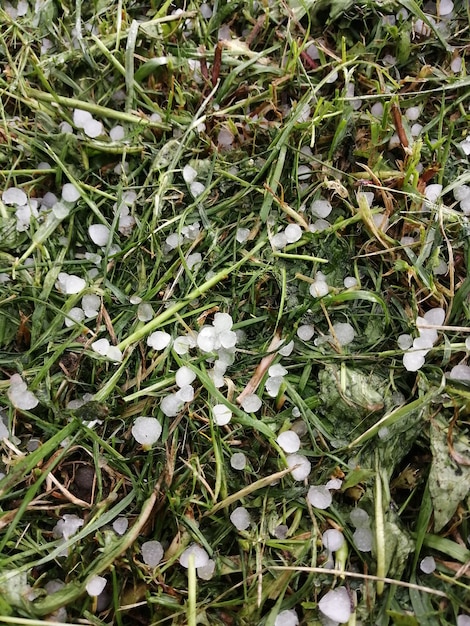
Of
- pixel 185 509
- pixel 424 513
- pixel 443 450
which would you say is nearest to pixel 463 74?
pixel 443 450

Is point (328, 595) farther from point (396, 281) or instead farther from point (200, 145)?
point (200, 145)

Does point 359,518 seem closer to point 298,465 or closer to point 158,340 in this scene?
point 298,465

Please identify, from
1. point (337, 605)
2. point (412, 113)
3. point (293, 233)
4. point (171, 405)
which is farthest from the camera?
point (412, 113)

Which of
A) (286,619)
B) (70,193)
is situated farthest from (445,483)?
(70,193)

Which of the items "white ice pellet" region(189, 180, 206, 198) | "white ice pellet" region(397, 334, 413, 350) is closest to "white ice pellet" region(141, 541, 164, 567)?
"white ice pellet" region(397, 334, 413, 350)

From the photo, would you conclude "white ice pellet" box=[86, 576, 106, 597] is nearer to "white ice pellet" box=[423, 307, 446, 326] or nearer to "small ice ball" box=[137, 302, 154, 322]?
"small ice ball" box=[137, 302, 154, 322]

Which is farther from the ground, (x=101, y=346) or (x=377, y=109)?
(x=377, y=109)
